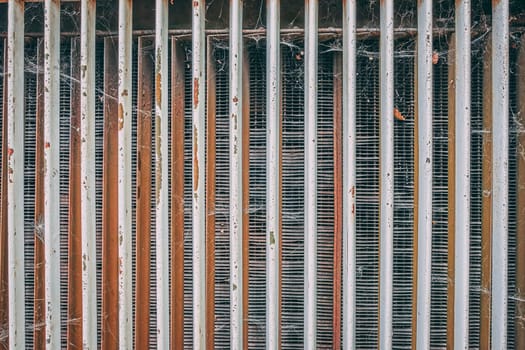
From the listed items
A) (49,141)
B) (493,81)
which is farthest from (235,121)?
(493,81)

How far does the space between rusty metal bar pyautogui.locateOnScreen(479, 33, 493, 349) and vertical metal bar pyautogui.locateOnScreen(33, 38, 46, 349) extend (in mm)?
1271

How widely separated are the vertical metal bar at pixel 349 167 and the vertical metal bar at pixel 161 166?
0.49m

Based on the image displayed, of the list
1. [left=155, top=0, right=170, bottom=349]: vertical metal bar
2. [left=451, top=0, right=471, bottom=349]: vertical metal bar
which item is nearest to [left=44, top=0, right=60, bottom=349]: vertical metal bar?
[left=155, top=0, right=170, bottom=349]: vertical metal bar

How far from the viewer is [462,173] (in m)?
1.20

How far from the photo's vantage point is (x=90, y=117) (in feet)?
4.08

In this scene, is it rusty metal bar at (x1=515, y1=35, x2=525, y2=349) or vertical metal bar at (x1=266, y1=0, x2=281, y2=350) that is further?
rusty metal bar at (x1=515, y1=35, x2=525, y2=349)

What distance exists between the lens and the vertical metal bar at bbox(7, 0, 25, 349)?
123 centimetres

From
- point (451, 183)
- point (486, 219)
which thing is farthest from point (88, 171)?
point (486, 219)

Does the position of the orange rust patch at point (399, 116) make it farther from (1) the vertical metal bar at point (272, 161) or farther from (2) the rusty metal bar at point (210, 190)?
(2) the rusty metal bar at point (210, 190)

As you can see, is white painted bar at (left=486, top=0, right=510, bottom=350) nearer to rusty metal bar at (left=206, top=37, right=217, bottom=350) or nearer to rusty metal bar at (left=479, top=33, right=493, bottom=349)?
rusty metal bar at (left=479, top=33, right=493, bottom=349)

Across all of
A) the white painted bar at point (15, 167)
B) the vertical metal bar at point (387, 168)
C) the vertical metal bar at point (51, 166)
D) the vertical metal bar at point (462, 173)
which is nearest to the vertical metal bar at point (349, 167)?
the vertical metal bar at point (387, 168)

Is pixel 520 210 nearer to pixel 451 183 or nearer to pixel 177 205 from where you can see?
pixel 451 183

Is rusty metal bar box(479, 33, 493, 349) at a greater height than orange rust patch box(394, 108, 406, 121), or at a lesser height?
lesser

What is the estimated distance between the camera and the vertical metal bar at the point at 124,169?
4.00 ft
